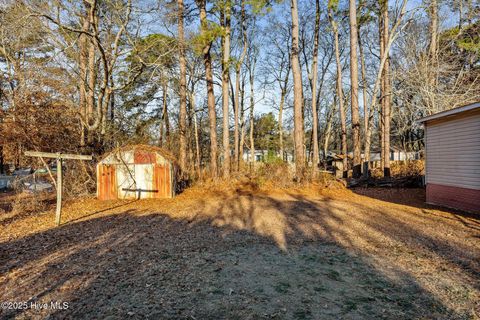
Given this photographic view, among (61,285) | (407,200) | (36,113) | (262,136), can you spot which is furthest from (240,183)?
(262,136)

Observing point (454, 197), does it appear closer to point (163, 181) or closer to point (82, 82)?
point (163, 181)

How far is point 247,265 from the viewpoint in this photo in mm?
4062

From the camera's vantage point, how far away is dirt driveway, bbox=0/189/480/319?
2.87m

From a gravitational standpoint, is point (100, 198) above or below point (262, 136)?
below

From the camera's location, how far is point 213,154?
518 inches

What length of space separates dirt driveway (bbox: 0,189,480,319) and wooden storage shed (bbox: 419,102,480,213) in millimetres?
922

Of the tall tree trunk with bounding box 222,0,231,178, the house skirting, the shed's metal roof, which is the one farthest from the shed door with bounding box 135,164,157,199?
the house skirting

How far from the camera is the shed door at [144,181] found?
33.2 feet

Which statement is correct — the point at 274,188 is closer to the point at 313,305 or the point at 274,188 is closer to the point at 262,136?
the point at 313,305

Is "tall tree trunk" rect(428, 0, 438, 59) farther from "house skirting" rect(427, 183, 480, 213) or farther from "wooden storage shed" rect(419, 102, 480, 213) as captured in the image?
"house skirting" rect(427, 183, 480, 213)

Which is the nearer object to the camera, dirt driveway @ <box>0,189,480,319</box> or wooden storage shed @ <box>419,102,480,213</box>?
dirt driveway @ <box>0,189,480,319</box>

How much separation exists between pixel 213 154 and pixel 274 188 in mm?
3447

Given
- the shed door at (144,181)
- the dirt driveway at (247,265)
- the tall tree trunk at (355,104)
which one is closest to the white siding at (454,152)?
the dirt driveway at (247,265)

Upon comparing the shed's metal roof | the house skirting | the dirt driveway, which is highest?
the shed's metal roof
